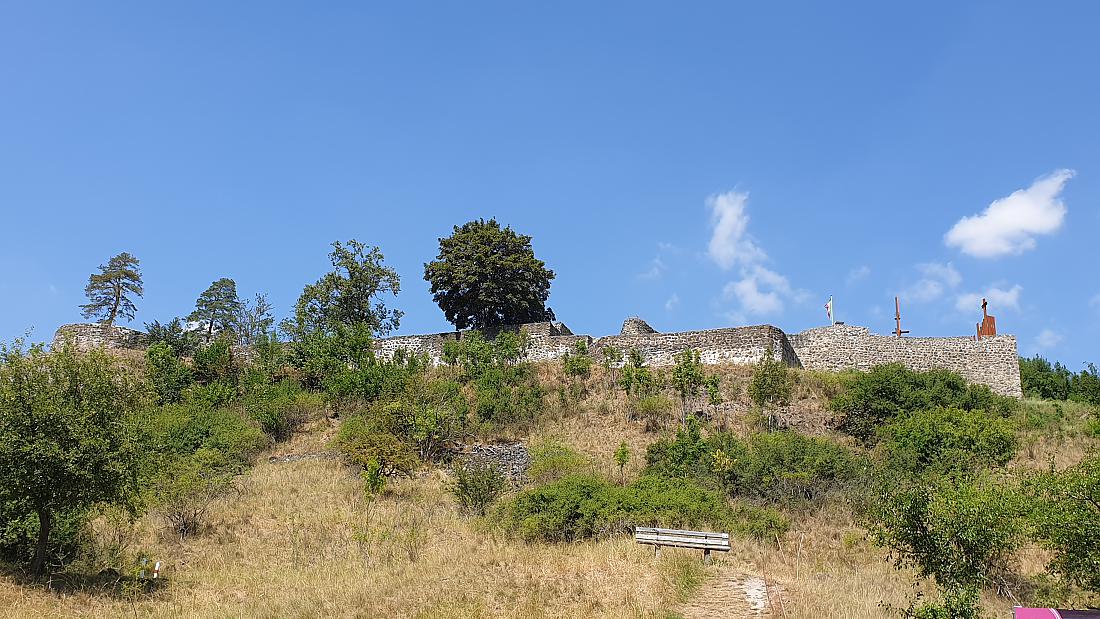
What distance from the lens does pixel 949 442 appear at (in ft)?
71.6

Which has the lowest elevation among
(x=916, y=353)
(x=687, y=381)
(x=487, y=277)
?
(x=687, y=381)

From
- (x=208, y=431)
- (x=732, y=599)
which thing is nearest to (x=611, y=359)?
(x=208, y=431)

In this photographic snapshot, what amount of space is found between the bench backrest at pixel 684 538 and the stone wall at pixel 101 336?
23665mm

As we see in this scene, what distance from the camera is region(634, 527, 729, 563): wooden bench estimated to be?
15.8 meters

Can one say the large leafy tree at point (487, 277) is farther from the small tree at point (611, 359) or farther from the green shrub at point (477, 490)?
the green shrub at point (477, 490)

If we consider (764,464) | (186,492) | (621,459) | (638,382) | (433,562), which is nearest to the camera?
(433,562)

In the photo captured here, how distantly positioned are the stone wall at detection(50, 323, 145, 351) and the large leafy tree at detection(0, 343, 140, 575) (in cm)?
1850

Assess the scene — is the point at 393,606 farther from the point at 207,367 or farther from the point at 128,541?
the point at 207,367

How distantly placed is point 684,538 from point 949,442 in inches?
374

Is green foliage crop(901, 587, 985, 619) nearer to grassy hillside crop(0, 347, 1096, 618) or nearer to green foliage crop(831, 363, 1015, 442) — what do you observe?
grassy hillside crop(0, 347, 1096, 618)

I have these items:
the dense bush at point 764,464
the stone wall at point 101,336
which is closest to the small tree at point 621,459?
the dense bush at point 764,464

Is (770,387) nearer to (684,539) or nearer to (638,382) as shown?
(638,382)

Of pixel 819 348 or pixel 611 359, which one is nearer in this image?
pixel 611 359

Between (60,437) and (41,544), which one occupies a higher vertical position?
(60,437)
